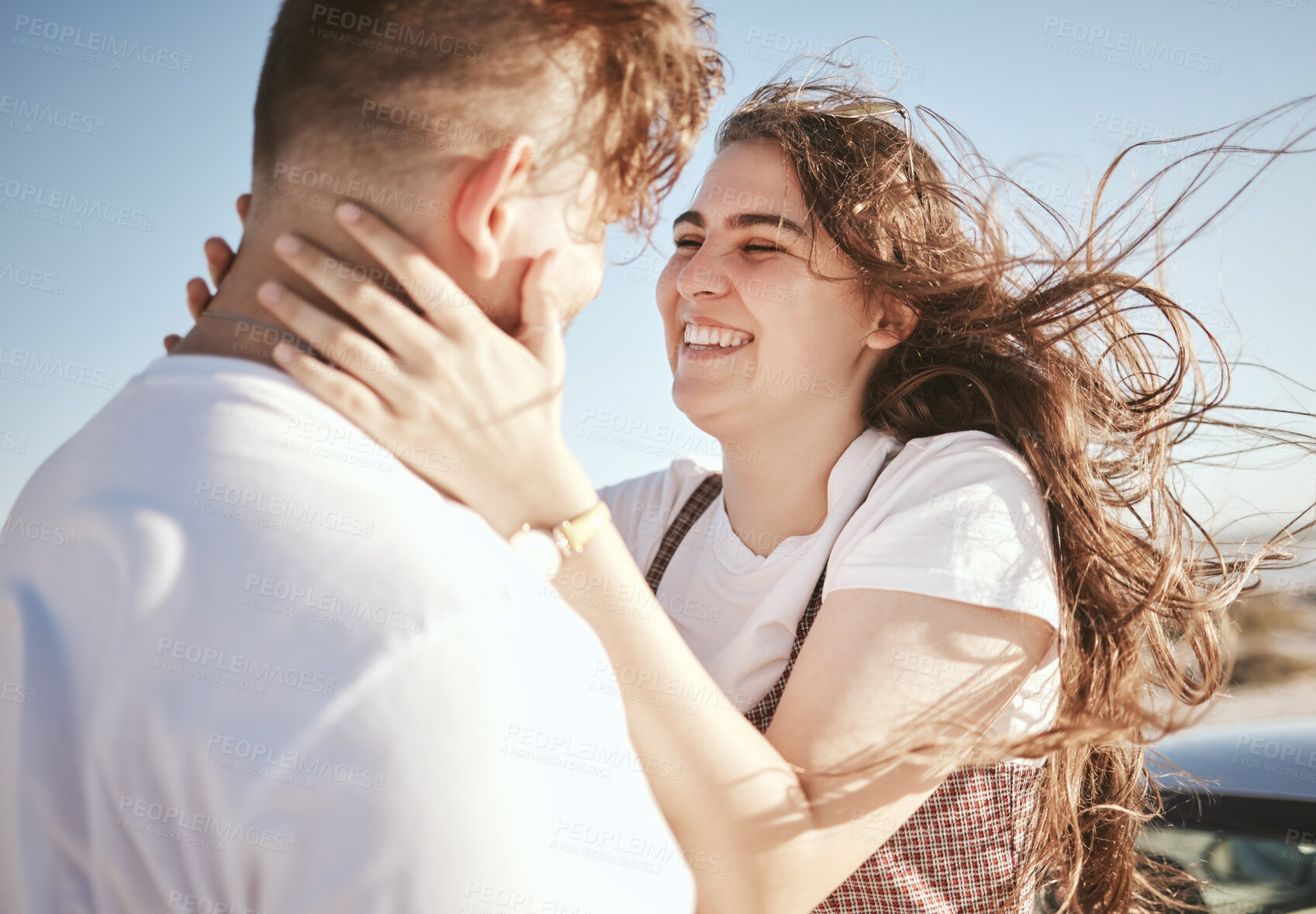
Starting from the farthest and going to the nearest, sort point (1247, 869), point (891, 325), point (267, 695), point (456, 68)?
point (891, 325) < point (1247, 869) < point (456, 68) < point (267, 695)

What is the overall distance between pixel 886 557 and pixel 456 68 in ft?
4.24

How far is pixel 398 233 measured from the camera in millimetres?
1288

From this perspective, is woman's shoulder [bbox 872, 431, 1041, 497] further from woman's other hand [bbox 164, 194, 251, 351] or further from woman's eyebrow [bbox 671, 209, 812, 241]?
woman's other hand [bbox 164, 194, 251, 351]

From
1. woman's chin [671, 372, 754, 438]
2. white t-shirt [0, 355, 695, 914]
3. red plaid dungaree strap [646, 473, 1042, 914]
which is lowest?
red plaid dungaree strap [646, 473, 1042, 914]

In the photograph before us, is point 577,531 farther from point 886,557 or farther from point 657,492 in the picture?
point 657,492

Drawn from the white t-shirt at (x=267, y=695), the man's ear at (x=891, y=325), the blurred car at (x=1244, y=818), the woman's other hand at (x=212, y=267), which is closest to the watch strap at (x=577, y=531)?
the white t-shirt at (x=267, y=695)

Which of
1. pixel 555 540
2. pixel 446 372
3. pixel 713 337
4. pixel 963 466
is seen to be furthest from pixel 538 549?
pixel 713 337

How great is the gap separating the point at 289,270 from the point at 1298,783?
280 cm

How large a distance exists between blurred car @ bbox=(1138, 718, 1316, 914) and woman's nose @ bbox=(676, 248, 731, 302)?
5.47 ft

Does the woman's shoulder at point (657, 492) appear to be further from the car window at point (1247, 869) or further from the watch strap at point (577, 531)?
the car window at point (1247, 869)

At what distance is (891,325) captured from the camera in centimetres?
264

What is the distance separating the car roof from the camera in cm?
250

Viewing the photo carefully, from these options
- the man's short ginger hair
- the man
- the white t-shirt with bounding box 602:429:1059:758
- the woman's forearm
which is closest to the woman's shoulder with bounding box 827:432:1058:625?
the white t-shirt with bounding box 602:429:1059:758

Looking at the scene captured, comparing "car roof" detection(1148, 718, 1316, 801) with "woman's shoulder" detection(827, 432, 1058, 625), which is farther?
"car roof" detection(1148, 718, 1316, 801)
